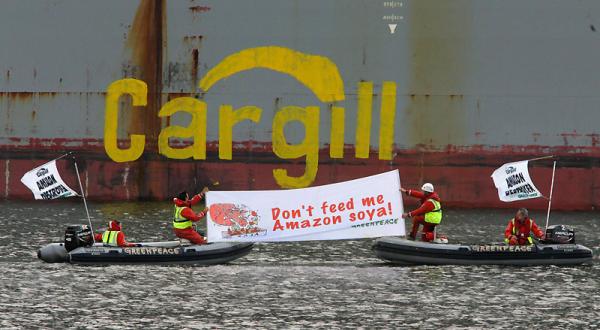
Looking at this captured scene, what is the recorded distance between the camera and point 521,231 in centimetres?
2261

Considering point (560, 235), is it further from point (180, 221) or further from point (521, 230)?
point (180, 221)

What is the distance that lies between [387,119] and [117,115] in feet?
28.8

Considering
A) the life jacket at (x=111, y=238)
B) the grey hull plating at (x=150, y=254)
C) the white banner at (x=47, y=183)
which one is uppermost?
the white banner at (x=47, y=183)

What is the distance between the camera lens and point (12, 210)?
3225 centimetres

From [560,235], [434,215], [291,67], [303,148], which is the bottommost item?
[560,235]

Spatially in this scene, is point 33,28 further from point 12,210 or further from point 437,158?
point 437,158

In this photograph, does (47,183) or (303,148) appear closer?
(47,183)

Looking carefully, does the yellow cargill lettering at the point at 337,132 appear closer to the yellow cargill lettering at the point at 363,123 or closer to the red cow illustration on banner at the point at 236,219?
the yellow cargill lettering at the point at 363,123

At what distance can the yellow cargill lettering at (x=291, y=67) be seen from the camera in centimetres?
3212

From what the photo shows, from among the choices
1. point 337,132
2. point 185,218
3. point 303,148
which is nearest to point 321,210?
point 185,218

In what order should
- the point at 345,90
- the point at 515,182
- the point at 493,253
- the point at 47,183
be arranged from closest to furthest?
1. the point at 493,253
2. the point at 47,183
3. the point at 515,182
4. the point at 345,90

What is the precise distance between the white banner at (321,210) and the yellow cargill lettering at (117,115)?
1065 cm

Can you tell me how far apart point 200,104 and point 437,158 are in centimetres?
776

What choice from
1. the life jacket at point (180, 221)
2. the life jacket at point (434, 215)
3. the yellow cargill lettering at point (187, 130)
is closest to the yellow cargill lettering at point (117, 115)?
the yellow cargill lettering at point (187, 130)
